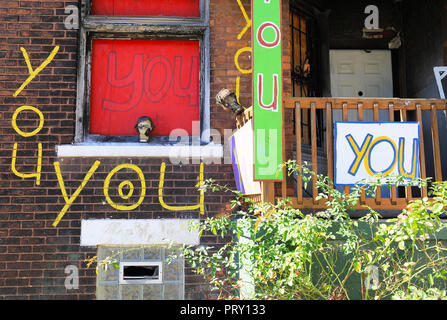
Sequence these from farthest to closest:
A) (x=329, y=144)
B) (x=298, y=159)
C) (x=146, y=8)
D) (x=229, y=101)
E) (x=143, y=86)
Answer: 1. (x=146, y=8)
2. (x=143, y=86)
3. (x=229, y=101)
4. (x=329, y=144)
5. (x=298, y=159)

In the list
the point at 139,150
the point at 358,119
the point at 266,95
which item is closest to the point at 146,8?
the point at 139,150

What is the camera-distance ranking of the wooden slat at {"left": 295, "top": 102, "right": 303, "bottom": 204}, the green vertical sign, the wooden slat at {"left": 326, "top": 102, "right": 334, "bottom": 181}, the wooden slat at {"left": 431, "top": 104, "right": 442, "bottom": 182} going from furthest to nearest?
the wooden slat at {"left": 431, "top": 104, "right": 442, "bottom": 182} < the wooden slat at {"left": 326, "top": 102, "right": 334, "bottom": 181} < the wooden slat at {"left": 295, "top": 102, "right": 303, "bottom": 204} < the green vertical sign

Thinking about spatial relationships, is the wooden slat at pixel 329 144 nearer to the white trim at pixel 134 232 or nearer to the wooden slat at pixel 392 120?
the wooden slat at pixel 392 120

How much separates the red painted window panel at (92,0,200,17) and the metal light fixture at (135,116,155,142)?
1256 millimetres

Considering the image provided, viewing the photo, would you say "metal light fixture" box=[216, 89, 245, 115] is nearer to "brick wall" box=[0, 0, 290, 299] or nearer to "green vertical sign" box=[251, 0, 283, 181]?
"brick wall" box=[0, 0, 290, 299]

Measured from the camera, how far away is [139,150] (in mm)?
4961

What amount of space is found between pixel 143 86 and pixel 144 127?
528 millimetres

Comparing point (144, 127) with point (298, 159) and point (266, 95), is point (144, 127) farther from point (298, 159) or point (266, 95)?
point (298, 159)

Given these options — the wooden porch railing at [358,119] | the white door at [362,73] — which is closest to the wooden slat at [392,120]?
the wooden porch railing at [358,119]

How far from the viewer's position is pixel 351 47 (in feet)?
23.3

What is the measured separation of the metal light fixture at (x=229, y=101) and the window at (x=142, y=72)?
33cm

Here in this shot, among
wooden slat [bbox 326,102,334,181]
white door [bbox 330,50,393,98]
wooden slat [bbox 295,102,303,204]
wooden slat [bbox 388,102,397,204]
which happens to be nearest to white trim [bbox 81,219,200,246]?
wooden slat [bbox 295,102,303,204]

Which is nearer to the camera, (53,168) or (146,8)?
(53,168)

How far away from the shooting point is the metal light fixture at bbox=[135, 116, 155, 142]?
4977 mm
